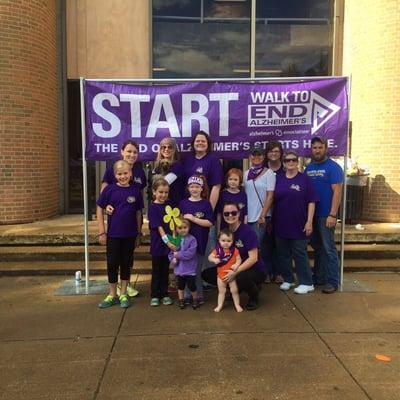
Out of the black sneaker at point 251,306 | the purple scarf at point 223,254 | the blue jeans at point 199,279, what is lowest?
the black sneaker at point 251,306

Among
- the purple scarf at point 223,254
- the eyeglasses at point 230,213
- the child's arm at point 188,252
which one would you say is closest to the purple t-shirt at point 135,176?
the child's arm at point 188,252

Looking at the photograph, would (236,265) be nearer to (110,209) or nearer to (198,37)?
(110,209)

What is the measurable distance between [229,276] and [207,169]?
116 centimetres

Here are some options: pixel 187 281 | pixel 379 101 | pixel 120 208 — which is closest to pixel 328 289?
pixel 187 281

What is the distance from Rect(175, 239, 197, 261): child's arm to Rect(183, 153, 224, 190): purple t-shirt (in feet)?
2.25

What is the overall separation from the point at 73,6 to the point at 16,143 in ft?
9.89

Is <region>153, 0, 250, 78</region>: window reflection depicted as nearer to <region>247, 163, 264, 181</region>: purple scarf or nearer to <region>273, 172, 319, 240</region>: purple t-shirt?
<region>247, 163, 264, 181</region>: purple scarf

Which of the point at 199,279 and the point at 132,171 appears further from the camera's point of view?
the point at 132,171

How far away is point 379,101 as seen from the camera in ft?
27.5

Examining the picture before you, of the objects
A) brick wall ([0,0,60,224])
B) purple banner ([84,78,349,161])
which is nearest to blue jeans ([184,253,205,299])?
purple banner ([84,78,349,161])

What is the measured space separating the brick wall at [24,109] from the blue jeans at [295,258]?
4.58 metres

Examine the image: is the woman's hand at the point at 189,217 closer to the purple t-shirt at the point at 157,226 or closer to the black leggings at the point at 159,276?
the purple t-shirt at the point at 157,226

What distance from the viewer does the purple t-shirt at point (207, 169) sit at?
5.17 meters

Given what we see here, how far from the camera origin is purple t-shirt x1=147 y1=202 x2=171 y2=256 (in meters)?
4.95
